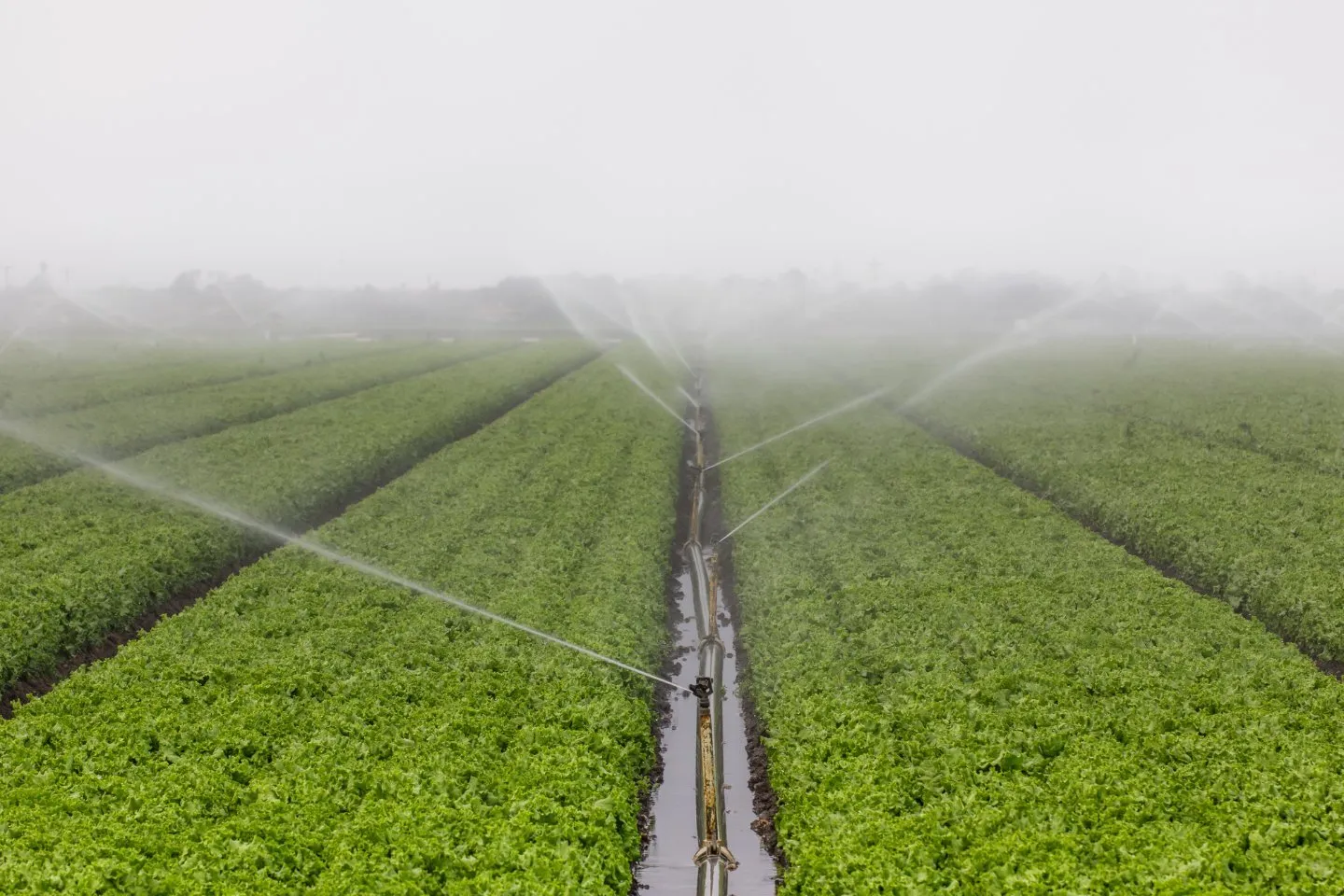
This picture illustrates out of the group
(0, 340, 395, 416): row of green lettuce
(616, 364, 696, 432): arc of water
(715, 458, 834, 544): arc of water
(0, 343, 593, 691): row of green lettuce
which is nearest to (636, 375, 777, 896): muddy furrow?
(715, 458, 834, 544): arc of water

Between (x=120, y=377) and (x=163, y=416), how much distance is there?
58.1 feet

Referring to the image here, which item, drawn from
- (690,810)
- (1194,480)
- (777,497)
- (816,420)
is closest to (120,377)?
(816,420)

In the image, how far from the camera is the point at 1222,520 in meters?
21.0

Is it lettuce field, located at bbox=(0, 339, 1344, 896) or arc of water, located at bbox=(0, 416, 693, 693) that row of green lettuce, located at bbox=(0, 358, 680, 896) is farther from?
arc of water, located at bbox=(0, 416, 693, 693)

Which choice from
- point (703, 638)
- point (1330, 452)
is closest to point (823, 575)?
point (703, 638)

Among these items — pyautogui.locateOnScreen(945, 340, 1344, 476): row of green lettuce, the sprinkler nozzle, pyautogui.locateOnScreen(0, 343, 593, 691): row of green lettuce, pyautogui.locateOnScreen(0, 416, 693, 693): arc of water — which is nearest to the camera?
the sprinkler nozzle

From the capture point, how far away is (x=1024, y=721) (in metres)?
12.3

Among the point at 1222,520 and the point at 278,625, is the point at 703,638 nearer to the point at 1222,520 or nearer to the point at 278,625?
the point at 278,625

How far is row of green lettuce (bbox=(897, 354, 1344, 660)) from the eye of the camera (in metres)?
17.5

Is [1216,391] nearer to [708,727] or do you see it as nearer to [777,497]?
[777,497]

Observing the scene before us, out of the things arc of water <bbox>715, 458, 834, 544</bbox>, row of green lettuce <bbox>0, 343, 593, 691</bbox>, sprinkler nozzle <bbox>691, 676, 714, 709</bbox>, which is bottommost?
sprinkler nozzle <bbox>691, 676, 714, 709</bbox>

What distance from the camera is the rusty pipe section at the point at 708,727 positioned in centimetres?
1151

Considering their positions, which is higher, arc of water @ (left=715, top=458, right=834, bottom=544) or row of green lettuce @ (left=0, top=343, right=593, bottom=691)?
row of green lettuce @ (left=0, top=343, right=593, bottom=691)

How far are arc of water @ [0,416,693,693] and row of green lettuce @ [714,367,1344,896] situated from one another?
3.52 meters
